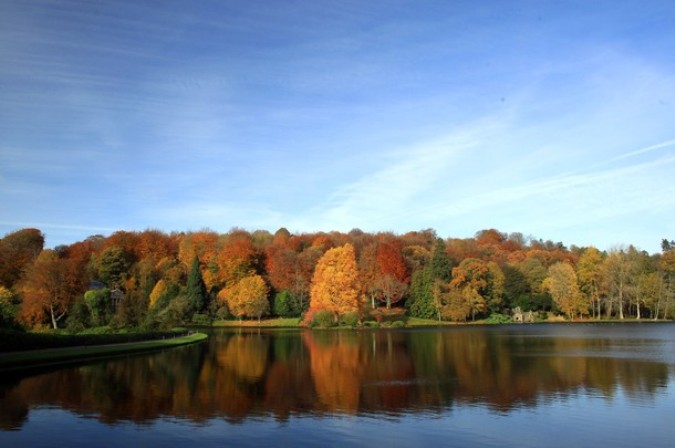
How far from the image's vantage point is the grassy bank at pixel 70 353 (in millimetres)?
27361

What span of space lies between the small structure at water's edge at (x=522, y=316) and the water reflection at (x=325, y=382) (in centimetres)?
4645

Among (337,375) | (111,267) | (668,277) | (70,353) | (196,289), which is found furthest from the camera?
(668,277)

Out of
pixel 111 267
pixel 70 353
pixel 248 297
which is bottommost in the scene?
pixel 70 353

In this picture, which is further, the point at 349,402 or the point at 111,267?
the point at 111,267

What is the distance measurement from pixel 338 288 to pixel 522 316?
100ft

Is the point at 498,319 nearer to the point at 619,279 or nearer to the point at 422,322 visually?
the point at 422,322

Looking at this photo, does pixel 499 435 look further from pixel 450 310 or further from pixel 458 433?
pixel 450 310

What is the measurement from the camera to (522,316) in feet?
274

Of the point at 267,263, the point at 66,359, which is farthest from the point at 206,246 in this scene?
the point at 66,359

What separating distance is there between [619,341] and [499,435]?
35187 mm

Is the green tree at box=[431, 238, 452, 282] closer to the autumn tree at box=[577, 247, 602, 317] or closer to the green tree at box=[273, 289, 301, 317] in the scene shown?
the green tree at box=[273, 289, 301, 317]

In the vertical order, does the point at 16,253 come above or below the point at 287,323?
above

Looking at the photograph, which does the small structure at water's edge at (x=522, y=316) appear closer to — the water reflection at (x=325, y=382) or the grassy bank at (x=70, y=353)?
the water reflection at (x=325, y=382)

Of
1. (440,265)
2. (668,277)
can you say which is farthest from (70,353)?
(668,277)
